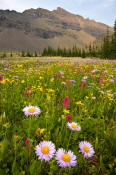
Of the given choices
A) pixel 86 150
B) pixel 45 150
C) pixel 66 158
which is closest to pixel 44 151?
pixel 45 150

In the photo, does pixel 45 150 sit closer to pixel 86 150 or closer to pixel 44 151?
pixel 44 151

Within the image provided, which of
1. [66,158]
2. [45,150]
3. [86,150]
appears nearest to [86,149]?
[86,150]

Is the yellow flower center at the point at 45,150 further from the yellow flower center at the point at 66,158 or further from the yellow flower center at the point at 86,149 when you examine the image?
the yellow flower center at the point at 86,149

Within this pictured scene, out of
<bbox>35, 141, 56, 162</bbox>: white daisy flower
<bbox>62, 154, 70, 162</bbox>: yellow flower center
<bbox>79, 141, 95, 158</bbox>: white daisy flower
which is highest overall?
<bbox>35, 141, 56, 162</bbox>: white daisy flower

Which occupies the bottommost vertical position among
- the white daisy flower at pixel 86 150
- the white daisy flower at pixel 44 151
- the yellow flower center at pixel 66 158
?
the white daisy flower at pixel 86 150

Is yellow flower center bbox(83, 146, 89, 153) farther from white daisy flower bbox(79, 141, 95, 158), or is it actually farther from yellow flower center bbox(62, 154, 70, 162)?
yellow flower center bbox(62, 154, 70, 162)

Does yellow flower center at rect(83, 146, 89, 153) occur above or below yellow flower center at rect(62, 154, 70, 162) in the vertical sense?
below

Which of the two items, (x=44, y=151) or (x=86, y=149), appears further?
(x=86, y=149)

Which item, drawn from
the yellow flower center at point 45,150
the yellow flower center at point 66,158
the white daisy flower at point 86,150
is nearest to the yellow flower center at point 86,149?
the white daisy flower at point 86,150

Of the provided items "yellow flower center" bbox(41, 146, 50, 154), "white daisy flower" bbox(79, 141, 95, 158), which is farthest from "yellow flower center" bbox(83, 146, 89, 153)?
"yellow flower center" bbox(41, 146, 50, 154)

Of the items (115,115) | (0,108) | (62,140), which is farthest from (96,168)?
(0,108)

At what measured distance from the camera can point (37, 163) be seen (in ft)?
4.09

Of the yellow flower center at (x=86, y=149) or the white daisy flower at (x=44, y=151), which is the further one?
the yellow flower center at (x=86, y=149)

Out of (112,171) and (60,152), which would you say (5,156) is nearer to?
(60,152)
